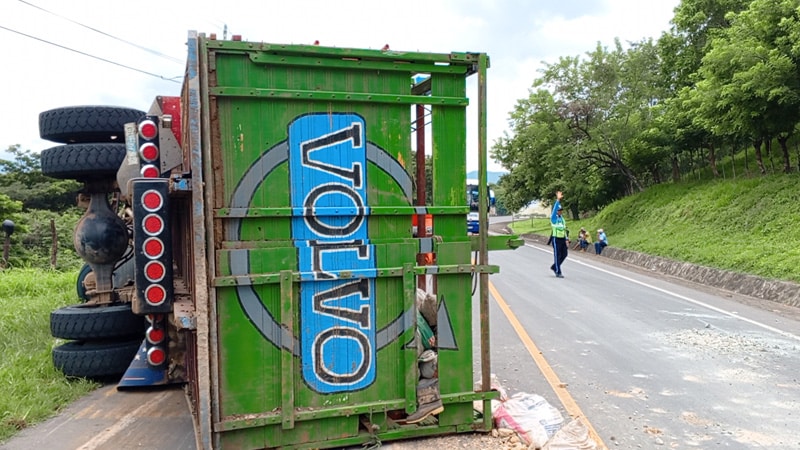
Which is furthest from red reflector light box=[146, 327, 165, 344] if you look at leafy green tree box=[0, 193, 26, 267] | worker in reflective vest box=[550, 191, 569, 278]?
leafy green tree box=[0, 193, 26, 267]

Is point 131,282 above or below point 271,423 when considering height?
above

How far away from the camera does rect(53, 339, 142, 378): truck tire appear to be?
6070mm

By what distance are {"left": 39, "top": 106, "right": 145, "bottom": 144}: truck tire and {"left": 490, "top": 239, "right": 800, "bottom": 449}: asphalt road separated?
16.4ft

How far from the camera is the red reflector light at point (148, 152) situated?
4.96 meters

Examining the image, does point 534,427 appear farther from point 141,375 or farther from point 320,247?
point 141,375

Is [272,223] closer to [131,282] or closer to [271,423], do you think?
[271,423]

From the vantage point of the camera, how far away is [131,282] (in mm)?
7070

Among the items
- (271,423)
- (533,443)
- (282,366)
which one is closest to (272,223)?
(282,366)

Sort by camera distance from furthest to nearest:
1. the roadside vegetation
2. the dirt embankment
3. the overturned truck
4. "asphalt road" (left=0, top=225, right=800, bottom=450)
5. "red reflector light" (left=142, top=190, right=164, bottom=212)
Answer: the dirt embankment
the roadside vegetation
"asphalt road" (left=0, top=225, right=800, bottom=450)
"red reflector light" (left=142, top=190, right=164, bottom=212)
the overturned truck

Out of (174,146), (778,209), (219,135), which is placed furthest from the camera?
(778,209)

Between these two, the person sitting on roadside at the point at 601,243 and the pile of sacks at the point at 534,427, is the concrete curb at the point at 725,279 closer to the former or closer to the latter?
the person sitting on roadside at the point at 601,243

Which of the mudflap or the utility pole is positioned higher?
the utility pole

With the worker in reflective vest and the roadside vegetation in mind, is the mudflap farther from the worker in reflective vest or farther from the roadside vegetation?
the worker in reflective vest

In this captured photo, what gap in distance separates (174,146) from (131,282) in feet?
8.89
